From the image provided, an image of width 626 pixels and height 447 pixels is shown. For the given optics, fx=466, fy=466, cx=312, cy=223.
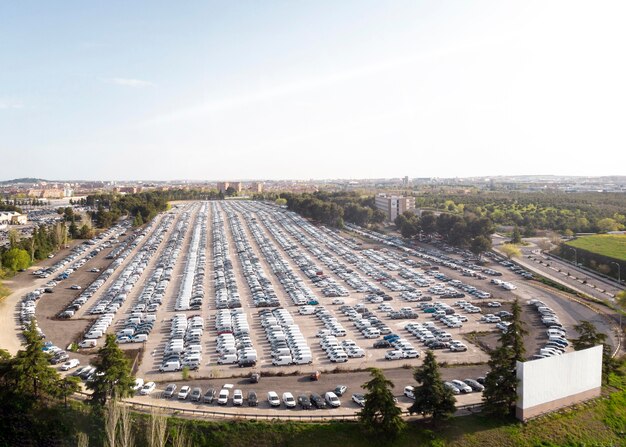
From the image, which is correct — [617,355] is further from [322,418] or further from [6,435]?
[6,435]

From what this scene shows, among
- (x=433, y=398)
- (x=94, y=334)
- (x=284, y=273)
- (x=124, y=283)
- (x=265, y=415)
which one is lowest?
(x=265, y=415)

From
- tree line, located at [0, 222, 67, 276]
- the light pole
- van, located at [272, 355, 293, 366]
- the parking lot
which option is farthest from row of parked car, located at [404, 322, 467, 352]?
tree line, located at [0, 222, 67, 276]

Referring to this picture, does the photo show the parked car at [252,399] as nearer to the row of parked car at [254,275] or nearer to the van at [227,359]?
the van at [227,359]

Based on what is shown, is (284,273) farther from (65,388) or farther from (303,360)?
(65,388)

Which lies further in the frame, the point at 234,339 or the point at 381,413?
the point at 234,339

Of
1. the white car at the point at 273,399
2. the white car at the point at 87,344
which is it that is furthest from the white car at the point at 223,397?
the white car at the point at 87,344

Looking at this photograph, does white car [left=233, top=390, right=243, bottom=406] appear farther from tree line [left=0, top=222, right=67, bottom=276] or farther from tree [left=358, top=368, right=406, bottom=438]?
tree line [left=0, top=222, right=67, bottom=276]

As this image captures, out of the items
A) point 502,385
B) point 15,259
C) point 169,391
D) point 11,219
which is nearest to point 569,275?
point 502,385
